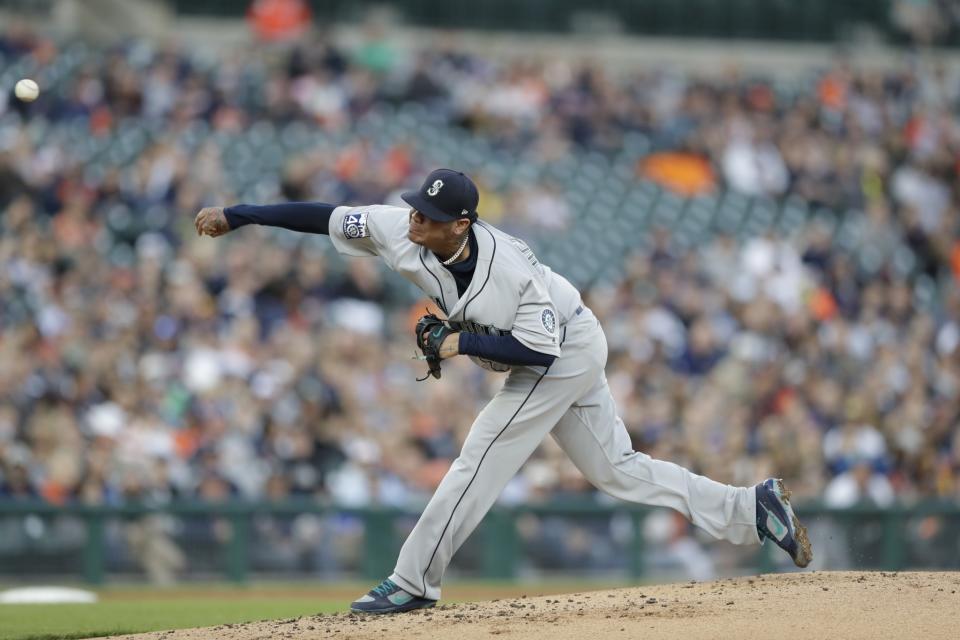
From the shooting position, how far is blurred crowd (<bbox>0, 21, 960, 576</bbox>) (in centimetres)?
1056

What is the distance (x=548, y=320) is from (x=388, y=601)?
1.29 metres

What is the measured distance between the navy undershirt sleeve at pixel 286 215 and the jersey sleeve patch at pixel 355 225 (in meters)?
0.08

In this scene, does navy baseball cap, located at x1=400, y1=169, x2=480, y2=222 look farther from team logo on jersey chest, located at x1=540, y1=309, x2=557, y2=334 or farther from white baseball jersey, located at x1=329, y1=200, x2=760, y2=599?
team logo on jersey chest, located at x1=540, y1=309, x2=557, y2=334

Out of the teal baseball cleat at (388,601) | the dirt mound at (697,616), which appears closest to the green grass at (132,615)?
the dirt mound at (697,616)

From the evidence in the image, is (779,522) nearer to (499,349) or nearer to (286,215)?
(499,349)

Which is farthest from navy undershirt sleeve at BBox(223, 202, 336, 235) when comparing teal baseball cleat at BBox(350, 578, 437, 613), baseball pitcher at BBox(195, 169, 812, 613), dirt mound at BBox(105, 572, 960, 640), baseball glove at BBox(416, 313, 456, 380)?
dirt mound at BBox(105, 572, 960, 640)

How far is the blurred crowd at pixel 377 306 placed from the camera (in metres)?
10.6

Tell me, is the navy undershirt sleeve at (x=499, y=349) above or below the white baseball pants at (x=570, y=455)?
above

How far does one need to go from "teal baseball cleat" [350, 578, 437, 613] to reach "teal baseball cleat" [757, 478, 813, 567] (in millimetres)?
1409

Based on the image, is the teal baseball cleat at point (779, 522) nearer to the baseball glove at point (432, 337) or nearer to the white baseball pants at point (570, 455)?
the white baseball pants at point (570, 455)

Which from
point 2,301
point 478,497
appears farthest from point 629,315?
point 478,497

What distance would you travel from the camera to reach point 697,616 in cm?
531

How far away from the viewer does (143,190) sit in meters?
12.3

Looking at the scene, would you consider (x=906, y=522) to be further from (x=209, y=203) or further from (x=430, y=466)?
(x=209, y=203)
